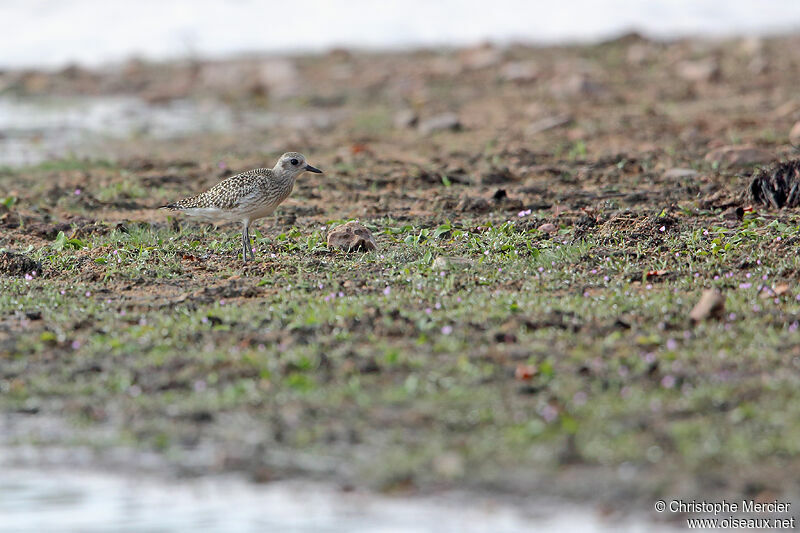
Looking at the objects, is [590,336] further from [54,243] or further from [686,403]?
[54,243]

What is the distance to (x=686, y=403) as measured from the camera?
7324 mm

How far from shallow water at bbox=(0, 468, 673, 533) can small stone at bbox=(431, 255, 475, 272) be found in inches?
167

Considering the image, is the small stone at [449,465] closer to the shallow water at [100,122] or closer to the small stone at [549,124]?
the small stone at [549,124]

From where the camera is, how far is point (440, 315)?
9297 millimetres

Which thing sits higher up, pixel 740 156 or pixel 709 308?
pixel 740 156

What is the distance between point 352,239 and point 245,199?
112 centimetres

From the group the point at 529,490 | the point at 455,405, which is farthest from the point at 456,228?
the point at 529,490

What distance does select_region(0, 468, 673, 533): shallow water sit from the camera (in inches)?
246

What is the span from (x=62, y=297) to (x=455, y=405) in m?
4.21

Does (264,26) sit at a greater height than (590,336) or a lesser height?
greater

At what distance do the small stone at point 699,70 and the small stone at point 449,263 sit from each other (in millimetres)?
13768

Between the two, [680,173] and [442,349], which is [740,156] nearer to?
[680,173]

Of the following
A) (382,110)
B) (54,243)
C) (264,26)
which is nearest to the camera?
(54,243)

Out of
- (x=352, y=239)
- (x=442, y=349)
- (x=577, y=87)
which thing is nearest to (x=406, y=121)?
(x=577, y=87)
